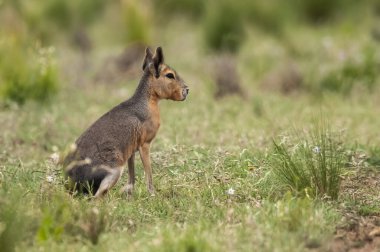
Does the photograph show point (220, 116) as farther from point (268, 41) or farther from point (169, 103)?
point (268, 41)

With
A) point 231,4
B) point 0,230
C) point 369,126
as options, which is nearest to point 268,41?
point 231,4

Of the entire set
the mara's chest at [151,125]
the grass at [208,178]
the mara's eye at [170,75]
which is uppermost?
the mara's eye at [170,75]

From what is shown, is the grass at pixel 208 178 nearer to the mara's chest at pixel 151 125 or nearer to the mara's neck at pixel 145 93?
the mara's chest at pixel 151 125

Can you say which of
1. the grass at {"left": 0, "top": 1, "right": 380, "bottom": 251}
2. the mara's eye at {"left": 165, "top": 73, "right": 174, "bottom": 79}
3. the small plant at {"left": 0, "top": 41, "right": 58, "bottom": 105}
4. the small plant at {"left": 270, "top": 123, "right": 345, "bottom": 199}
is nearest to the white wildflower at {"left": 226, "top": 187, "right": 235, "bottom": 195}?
the grass at {"left": 0, "top": 1, "right": 380, "bottom": 251}

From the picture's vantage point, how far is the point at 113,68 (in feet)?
45.8

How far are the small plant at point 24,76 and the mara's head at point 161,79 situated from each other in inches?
157

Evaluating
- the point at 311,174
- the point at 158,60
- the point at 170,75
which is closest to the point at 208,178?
the point at 311,174

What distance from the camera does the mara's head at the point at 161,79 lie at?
7.60 metres

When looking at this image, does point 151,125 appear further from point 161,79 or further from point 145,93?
point 161,79

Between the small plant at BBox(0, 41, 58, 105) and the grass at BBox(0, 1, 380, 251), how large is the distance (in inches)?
7.0

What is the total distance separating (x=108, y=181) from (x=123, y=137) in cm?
49

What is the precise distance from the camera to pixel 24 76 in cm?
1157

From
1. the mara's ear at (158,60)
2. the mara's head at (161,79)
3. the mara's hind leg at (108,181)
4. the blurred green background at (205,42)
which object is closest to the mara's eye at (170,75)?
the mara's head at (161,79)

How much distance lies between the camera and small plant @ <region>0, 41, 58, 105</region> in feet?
37.4
